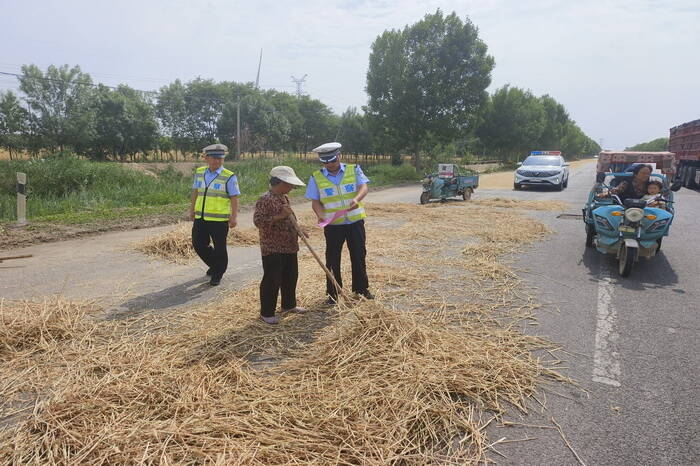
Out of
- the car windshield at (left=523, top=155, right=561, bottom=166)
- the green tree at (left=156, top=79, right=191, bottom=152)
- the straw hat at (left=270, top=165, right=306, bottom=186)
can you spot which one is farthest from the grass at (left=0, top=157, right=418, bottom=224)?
the green tree at (left=156, top=79, right=191, bottom=152)

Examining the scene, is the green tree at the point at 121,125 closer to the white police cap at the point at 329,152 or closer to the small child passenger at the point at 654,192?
the white police cap at the point at 329,152

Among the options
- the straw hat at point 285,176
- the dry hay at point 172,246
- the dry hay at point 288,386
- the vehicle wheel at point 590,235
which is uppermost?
the straw hat at point 285,176

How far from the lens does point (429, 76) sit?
94.7 feet

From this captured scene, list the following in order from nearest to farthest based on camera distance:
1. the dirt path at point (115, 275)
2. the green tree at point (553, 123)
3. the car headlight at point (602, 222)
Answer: the dirt path at point (115, 275), the car headlight at point (602, 222), the green tree at point (553, 123)

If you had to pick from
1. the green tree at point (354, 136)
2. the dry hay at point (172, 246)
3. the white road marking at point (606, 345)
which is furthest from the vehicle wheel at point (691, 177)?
the green tree at point (354, 136)

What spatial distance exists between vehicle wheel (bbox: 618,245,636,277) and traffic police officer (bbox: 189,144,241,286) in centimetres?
520

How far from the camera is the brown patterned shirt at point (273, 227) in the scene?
396 centimetres

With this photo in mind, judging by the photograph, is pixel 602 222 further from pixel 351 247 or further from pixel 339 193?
pixel 339 193

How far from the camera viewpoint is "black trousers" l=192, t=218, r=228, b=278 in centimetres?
540

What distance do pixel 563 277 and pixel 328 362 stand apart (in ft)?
13.3

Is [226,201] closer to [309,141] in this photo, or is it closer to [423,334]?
[423,334]

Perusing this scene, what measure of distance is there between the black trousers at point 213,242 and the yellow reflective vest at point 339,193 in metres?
1.60

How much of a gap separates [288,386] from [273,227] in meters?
1.58

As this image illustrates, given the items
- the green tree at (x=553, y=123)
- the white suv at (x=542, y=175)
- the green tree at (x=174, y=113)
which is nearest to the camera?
the white suv at (x=542, y=175)
